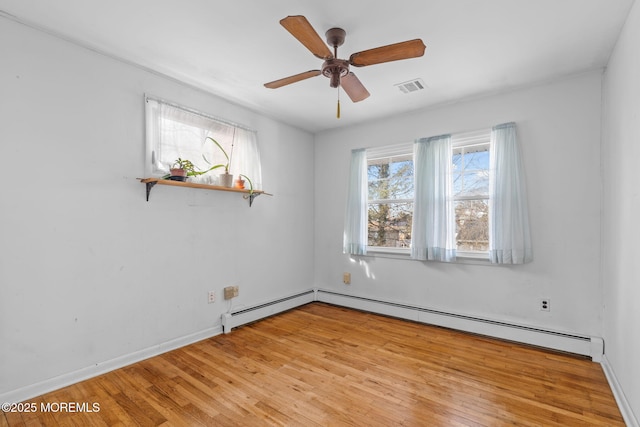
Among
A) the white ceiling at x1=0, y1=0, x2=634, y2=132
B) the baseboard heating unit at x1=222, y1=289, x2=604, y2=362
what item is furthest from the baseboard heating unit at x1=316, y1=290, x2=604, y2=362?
the white ceiling at x1=0, y1=0, x2=634, y2=132

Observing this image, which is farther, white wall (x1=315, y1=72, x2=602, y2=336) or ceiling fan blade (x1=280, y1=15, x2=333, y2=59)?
white wall (x1=315, y1=72, x2=602, y2=336)

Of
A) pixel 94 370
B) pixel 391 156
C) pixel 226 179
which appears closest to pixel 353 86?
pixel 226 179

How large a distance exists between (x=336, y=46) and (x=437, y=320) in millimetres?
2986

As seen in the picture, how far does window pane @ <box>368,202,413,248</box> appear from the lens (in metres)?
3.96

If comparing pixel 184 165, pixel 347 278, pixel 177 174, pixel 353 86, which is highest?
pixel 353 86

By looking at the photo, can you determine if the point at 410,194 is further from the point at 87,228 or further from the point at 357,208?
the point at 87,228

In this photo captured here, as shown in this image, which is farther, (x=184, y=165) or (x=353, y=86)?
(x=184, y=165)

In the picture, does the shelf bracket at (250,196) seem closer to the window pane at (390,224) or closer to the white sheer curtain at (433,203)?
the window pane at (390,224)

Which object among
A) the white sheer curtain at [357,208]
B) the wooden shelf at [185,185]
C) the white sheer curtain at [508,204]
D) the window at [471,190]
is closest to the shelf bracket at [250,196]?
the wooden shelf at [185,185]

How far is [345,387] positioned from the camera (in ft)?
7.45

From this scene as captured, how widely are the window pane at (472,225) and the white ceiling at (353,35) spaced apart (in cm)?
120

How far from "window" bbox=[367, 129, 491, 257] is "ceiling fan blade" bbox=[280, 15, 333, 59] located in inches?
85.8

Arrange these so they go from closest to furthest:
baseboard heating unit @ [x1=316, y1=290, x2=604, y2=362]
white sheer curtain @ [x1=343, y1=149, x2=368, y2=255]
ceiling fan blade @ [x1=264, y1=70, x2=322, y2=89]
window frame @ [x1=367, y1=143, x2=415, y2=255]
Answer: ceiling fan blade @ [x1=264, y1=70, x2=322, y2=89] → baseboard heating unit @ [x1=316, y1=290, x2=604, y2=362] → window frame @ [x1=367, y1=143, x2=415, y2=255] → white sheer curtain @ [x1=343, y1=149, x2=368, y2=255]

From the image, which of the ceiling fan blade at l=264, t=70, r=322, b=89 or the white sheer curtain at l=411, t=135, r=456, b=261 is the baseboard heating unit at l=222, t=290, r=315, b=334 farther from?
the ceiling fan blade at l=264, t=70, r=322, b=89
